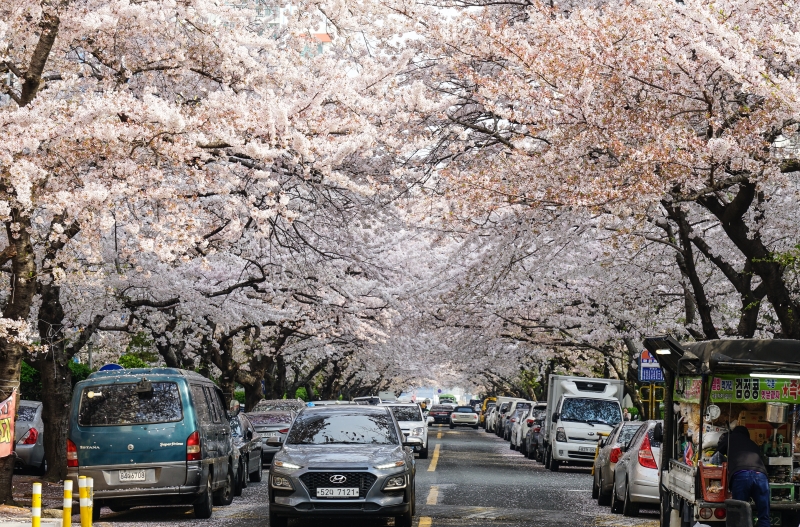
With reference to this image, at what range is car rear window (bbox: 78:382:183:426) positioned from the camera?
1530 centimetres

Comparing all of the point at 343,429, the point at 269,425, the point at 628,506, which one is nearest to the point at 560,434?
the point at 269,425

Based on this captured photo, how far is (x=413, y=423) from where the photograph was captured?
107 feet

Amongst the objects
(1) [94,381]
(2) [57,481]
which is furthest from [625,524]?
(2) [57,481]

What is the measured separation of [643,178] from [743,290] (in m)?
6.01

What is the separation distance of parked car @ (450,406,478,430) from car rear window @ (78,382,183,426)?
60.9 metres

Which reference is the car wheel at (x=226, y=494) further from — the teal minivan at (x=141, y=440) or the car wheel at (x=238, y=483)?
the teal minivan at (x=141, y=440)

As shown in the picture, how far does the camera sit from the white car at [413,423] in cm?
3188

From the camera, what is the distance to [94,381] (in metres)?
15.5

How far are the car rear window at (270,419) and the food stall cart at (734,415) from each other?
58.0 ft

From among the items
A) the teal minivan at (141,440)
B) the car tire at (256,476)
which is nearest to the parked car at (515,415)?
the car tire at (256,476)

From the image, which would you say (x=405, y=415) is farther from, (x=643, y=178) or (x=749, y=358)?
(x=749, y=358)

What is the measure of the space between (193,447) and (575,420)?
16137 millimetres

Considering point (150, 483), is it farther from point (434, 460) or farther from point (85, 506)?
point (434, 460)

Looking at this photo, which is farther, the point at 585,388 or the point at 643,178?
the point at 585,388
